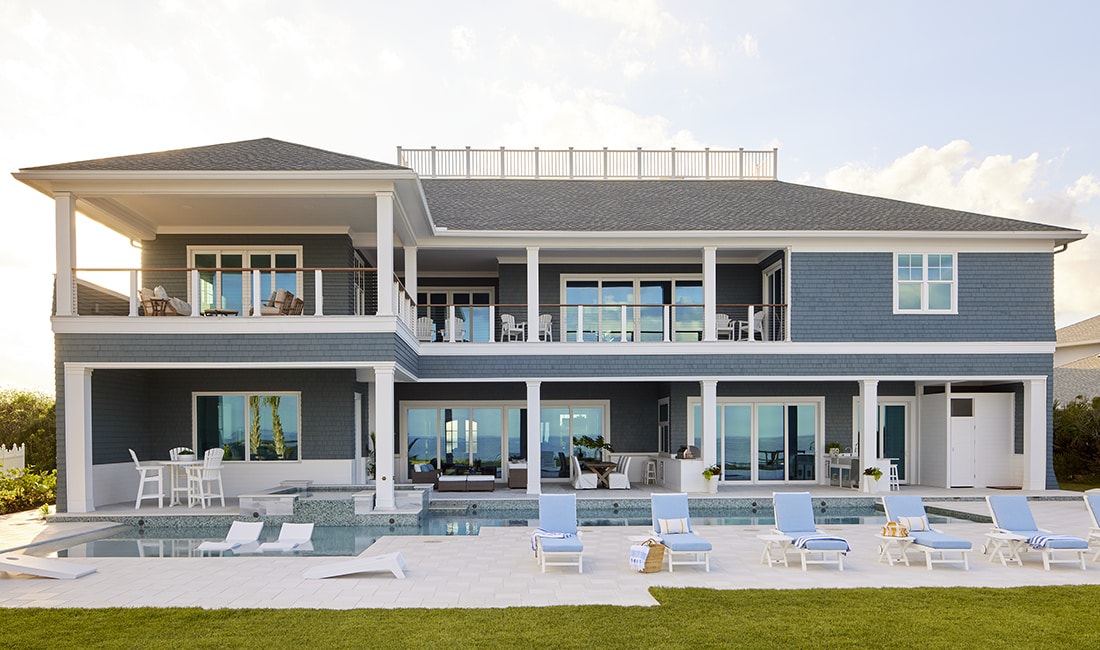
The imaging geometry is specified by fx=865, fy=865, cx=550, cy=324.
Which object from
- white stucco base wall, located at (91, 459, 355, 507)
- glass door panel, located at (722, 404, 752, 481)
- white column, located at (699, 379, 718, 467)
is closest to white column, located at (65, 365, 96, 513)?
white stucco base wall, located at (91, 459, 355, 507)

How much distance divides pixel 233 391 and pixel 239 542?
699cm

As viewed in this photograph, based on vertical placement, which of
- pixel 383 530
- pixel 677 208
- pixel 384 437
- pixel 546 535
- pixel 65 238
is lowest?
pixel 383 530

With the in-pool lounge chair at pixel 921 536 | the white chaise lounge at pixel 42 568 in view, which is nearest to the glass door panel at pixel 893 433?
the in-pool lounge chair at pixel 921 536

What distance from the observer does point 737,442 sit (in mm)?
21250

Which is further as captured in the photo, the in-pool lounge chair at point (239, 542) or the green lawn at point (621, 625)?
the in-pool lounge chair at point (239, 542)

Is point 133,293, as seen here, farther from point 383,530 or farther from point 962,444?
point 962,444

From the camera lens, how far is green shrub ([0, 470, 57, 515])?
17438 mm

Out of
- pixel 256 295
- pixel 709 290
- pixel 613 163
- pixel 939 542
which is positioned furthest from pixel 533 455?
pixel 613 163

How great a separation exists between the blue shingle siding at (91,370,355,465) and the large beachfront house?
0.05m

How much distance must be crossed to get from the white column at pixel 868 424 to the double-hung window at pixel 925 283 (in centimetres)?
191

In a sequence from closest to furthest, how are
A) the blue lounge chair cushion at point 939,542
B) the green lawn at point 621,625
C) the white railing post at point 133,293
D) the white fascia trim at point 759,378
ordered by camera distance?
the green lawn at point 621,625 → the blue lounge chair cushion at point 939,542 → the white railing post at point 133,293 → the white fascia trim at point 759,378

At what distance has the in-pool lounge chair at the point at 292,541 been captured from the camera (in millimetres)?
12609

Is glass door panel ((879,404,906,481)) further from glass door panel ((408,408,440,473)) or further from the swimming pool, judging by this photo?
glass door panel ((408,408,440,473))

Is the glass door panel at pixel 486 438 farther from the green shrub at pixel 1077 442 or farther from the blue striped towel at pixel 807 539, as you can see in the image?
the green shrub at pixel 1077 442
